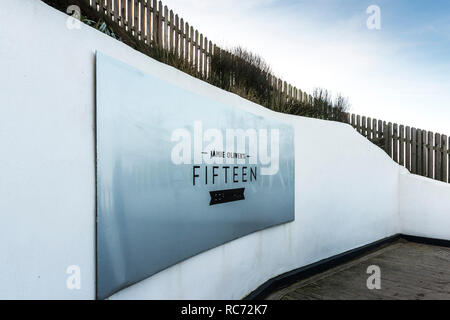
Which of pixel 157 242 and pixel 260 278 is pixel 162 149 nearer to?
pixel 157 242

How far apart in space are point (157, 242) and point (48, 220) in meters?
0.80

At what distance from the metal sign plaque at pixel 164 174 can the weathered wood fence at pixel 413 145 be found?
5.42 m

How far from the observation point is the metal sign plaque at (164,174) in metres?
1.63

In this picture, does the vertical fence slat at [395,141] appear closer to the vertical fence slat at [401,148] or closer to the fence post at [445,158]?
the vertical fence slat at [401,148]

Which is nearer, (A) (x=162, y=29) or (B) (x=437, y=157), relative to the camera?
(A) (x=162, y=29)

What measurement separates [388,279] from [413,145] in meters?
4.59

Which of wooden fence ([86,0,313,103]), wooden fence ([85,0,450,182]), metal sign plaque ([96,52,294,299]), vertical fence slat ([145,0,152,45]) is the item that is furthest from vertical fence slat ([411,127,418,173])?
vertical fence slat ([145,0,152,45])

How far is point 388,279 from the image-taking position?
4238 millimetres

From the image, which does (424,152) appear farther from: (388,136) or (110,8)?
(110,8)

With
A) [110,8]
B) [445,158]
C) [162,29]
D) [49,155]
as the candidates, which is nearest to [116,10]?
[110,8]

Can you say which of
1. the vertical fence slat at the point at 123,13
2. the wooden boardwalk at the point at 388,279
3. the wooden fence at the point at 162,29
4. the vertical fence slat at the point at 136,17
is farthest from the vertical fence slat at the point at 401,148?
the vertical fence slat at the point at 123,13

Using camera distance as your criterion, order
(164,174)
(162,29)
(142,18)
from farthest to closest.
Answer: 1. (162,29)
2. (142,18)
3. (164,174)
